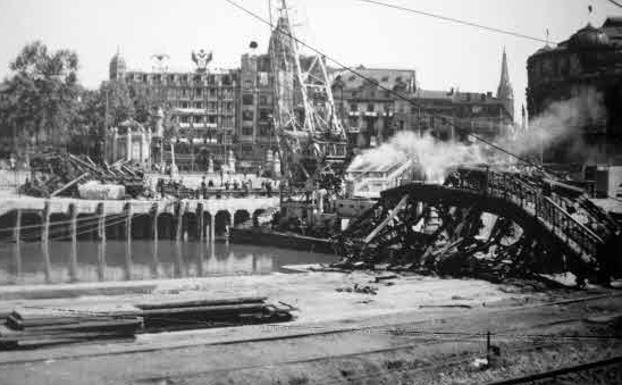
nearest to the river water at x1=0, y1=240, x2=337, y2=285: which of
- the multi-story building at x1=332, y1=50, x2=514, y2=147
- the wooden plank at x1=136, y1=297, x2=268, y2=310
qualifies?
the wooden plank at x1=136, y1=297, x2=268, y2=310

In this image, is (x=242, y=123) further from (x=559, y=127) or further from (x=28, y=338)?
(x=28, y=338)

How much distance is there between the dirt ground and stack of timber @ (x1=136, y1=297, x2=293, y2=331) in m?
0.56

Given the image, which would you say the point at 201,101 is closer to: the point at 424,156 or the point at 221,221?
the point at 221,221

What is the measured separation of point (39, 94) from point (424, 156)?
43.1 metres

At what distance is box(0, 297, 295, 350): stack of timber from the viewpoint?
14.1 metres

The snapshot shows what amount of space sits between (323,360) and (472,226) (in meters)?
15.7

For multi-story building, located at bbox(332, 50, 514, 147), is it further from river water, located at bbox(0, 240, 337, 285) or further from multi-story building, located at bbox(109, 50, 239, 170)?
river water, located at bbox(0, 240, 337, 285)

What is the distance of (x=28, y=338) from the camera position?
1375 cm

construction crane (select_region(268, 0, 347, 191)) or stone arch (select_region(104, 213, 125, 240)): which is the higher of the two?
construction crane (select_region(268, 0, 347, 191))

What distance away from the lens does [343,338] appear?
15.3 m

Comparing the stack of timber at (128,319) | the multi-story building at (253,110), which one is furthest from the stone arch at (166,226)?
the multi-story building at (253,110)

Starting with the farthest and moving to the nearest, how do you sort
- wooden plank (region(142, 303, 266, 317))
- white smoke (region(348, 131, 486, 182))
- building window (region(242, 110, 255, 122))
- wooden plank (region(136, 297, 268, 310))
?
building window (region(242, 110, 255, 122)), white smoke (region(348, 131, 486, 182)), wooden plank (region(136, 297, 268, 310)), wooden plank (region(142, 303, 266, 317))

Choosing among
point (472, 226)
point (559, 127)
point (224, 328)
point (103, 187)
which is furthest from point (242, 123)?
point (224, 328)

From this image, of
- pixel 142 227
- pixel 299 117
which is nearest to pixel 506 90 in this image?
pixel 299 117
